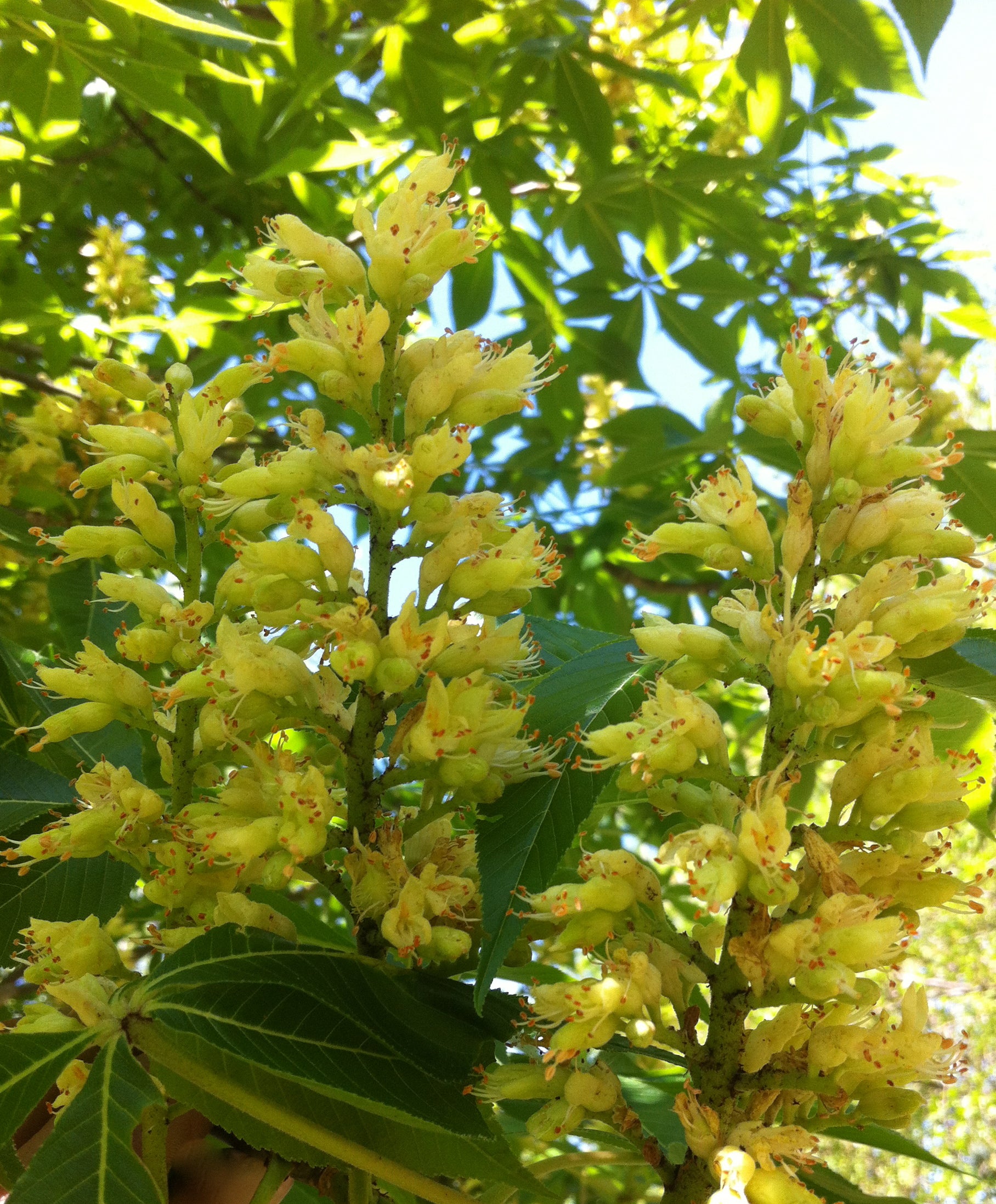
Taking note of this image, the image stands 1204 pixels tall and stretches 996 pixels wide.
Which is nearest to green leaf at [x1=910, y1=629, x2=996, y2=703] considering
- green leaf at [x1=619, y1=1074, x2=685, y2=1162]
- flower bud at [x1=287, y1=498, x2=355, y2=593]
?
green leaf at [x1=619, y1=1074, x2=685, y2=1162]

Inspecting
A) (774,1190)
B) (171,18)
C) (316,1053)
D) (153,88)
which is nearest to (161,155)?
(153,88)

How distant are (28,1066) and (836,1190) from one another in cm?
99

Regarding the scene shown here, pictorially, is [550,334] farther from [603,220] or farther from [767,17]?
[767,17]

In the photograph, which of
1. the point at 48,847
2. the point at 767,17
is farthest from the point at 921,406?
the point at 767,17

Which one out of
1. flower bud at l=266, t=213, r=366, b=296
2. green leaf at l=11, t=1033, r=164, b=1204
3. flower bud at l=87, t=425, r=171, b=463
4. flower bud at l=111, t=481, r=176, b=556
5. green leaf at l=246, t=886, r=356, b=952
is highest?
flower bud at l=266, t=213, r=366, b=296

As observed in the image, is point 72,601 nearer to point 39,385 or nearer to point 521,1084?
point 39,385

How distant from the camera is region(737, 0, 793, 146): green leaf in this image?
265 cm

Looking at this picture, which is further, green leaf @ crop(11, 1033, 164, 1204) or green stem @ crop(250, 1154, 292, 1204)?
green stem @ crop(250, 1154, 292, 1204)

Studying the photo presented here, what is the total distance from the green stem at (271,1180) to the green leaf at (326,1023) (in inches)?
7.3

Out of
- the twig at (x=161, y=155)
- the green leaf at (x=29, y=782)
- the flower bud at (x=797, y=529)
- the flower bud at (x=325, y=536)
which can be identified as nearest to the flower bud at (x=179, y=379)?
the flower bud at (x=325, y=536)

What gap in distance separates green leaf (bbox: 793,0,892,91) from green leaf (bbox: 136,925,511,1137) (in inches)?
86.1

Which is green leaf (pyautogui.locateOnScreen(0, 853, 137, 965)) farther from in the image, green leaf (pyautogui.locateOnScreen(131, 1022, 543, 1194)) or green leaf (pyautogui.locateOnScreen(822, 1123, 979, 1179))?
green leaf (pyautogui.locateOnScreen(822, 1123, 979, 1179))

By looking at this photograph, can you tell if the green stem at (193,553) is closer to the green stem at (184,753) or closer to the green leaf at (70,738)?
the green stem at (184,753)

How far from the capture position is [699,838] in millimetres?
1176
